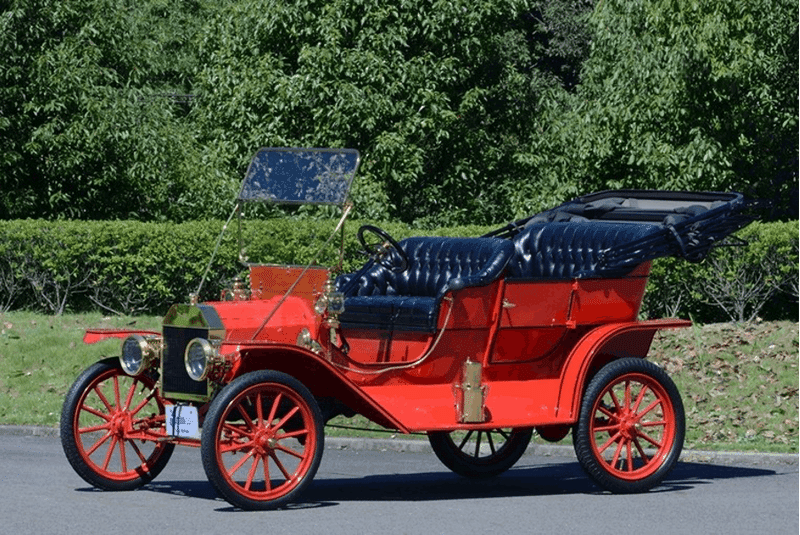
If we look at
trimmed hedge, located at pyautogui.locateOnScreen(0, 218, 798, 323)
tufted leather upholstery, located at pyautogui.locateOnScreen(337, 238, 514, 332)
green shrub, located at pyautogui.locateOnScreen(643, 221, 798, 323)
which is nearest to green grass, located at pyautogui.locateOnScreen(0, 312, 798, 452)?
trimmed hedge, located at pyautogui.locateOnScreen(0, 218, 798, 323)

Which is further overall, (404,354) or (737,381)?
(737,381)

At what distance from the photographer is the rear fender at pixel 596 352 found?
1026cm

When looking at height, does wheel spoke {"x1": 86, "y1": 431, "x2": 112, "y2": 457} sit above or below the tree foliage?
below

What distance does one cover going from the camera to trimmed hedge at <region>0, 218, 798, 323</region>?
61.2 ft

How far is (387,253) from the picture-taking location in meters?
10.9

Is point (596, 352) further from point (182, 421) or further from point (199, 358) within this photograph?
point (182, 421)

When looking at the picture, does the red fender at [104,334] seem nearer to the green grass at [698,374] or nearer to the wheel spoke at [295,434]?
the wheel spoke at [295,434]

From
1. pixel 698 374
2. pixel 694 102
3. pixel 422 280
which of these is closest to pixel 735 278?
pixel 694 102

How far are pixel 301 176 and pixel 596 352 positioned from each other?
7.59 feet

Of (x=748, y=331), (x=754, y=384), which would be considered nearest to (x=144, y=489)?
(x=754, y=384)

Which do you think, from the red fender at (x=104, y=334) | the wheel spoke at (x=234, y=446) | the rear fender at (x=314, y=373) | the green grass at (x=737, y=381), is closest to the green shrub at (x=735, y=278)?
the green grass at (x=737, y=381)

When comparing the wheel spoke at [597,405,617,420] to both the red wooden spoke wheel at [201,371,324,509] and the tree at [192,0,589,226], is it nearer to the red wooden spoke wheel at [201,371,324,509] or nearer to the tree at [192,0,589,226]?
the red wooden spoke wheel at [201,371,324,509]

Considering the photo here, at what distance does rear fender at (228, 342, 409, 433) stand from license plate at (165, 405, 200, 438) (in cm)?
38

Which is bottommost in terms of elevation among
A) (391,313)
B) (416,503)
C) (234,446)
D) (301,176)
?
(416,503)
